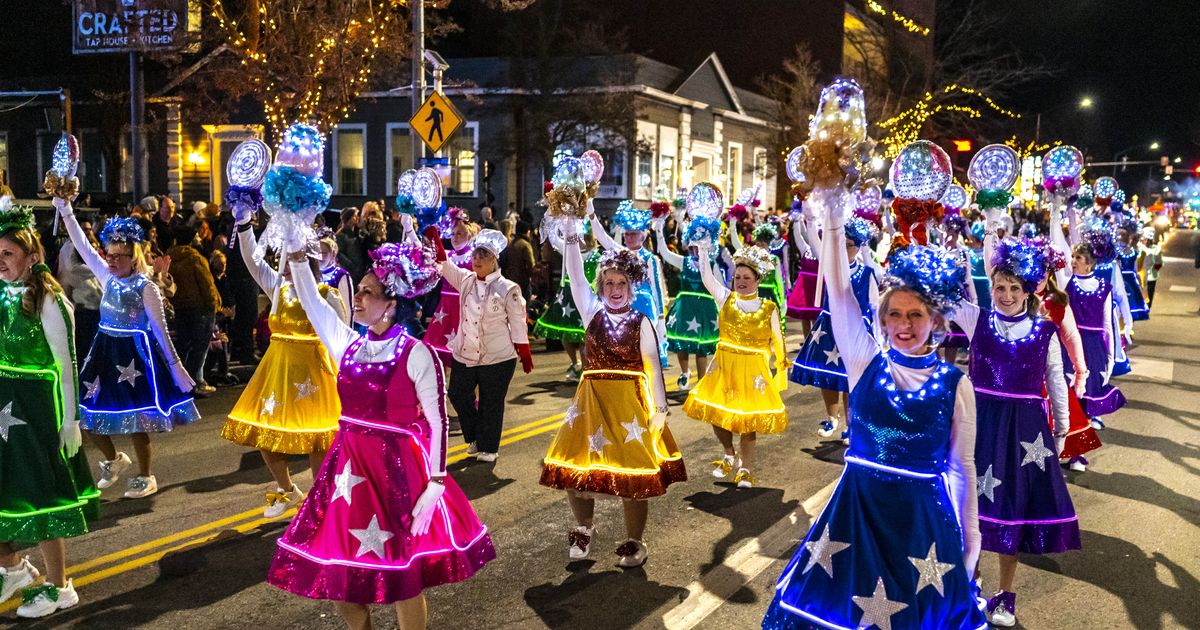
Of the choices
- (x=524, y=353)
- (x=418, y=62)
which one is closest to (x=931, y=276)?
(x=524, y=353)

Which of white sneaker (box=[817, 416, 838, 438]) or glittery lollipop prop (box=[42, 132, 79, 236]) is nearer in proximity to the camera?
glittery lollipop prop (box=[42, 132, 79, 236])

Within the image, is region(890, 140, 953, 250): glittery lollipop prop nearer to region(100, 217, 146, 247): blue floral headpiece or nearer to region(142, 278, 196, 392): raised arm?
Result: region(142, 278, 196, 392): raised arm

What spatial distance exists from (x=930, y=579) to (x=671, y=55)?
43942 millimetres

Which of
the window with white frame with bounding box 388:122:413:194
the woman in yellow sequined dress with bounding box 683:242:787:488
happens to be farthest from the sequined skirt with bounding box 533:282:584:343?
the window with white frame with bounding box 388:122:413:194

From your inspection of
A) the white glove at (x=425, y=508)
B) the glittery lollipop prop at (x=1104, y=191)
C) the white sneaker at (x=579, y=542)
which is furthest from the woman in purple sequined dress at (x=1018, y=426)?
the glittery lollipop prop at (x=1104, y=191)

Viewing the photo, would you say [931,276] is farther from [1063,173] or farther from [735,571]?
[1063,173]

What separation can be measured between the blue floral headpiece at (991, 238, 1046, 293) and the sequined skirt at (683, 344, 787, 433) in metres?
2.75

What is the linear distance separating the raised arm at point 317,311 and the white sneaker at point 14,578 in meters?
2.40

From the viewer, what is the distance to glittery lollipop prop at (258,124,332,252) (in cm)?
433

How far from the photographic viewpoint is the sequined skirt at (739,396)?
7.93 m

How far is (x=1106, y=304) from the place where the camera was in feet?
32.4

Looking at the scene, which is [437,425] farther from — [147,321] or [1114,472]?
[1114,472]

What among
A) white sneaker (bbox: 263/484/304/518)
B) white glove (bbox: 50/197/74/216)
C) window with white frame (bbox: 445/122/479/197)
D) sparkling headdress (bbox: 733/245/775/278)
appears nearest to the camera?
white glove (bbox: 50/197/74/216)

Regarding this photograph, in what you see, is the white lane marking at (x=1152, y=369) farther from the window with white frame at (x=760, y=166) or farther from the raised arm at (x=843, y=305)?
the window with white frame at (x=760, y=166)
